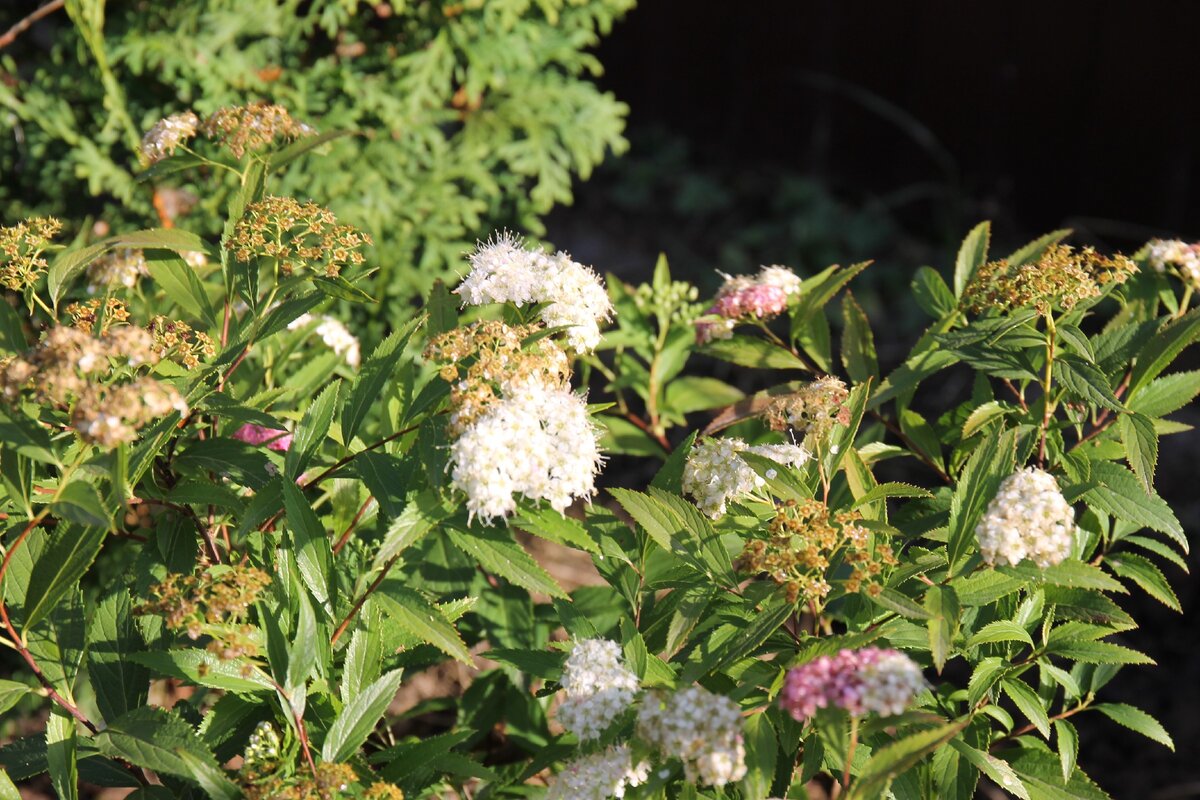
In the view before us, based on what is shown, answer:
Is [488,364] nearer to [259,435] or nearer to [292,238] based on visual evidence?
[292,238]

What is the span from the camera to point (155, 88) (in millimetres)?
3064

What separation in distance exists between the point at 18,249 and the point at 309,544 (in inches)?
25.1

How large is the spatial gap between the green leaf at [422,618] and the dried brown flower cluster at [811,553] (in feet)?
1.21

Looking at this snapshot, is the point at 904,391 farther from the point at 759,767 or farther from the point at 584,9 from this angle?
the point at 584,9

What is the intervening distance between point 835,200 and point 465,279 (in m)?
4.99

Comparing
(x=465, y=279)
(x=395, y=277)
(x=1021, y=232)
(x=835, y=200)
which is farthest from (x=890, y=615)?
(x=835, y=200)

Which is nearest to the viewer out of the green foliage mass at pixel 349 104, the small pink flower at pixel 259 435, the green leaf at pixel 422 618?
the green leaf at pixel 422 618

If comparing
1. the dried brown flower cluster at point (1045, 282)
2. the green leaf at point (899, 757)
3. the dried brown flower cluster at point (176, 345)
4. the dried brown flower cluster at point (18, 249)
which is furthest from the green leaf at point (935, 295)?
the dried brown flower cluster at point (18, 249)

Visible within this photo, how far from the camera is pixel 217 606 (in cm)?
136

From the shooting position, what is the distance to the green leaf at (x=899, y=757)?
121cm

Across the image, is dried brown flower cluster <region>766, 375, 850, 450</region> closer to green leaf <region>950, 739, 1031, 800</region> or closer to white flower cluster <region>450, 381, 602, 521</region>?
white flower cluster <region>450, 381, 602, 521</region>

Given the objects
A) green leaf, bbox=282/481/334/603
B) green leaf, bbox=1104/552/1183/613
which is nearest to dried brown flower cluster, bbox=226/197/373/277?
green leaf, bbox=282/481/334/603

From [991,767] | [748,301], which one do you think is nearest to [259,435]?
[748,301]

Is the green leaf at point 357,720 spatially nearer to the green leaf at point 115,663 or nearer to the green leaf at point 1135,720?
the green leaf at point 115,663
